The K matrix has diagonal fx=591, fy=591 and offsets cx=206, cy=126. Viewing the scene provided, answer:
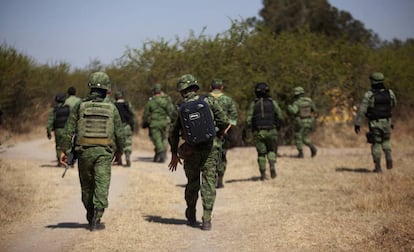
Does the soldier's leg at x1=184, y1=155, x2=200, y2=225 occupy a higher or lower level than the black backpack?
lower

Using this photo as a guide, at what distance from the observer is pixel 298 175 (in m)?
13.5

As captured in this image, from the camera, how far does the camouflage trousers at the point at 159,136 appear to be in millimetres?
16516

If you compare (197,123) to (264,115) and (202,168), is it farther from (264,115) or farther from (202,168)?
(264,115)

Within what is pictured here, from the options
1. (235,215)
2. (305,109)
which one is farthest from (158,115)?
(235,215)

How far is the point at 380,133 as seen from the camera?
12.8 m

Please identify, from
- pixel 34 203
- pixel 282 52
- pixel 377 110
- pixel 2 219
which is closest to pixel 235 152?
pixel 282 52

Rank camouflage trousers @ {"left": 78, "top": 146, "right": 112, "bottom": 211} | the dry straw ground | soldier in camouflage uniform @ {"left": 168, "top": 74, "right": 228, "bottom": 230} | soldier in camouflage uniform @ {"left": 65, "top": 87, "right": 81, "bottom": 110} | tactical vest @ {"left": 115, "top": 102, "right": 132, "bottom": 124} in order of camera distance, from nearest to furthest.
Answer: the dry straw ground, camouflage trousers @ {"left": 78, "top": 146, "right": 112, "bottom": 211}, soldier in camouflage uniform @ {"left": 168, "top": 74, "right": 228, "bottom": 230}, soldier in camouflage uniform @ {"left": 65, "top": 87, "right": 81, "bottom": 110}, tactical vest @ {"left": 115, "top": 102, "right": 132, "bottom": 124}

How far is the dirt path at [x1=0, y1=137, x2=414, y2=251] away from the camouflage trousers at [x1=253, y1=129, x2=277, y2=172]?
0.52 meters

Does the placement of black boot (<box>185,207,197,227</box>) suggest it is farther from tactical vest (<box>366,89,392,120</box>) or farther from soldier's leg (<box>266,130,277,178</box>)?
tactical vest (<box>366,89,392,120</box>)

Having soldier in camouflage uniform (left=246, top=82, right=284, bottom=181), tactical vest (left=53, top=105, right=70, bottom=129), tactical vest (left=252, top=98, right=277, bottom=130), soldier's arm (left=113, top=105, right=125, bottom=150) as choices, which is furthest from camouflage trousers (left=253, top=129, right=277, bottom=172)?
tactical vest (left=53, top=105, right=70, bottom=129)

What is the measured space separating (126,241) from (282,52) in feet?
52.0

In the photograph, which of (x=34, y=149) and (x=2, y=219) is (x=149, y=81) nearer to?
(x=34, y=149)

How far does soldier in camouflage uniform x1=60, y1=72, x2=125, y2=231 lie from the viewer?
25.1 feet

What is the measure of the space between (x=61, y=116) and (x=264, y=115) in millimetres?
5515
